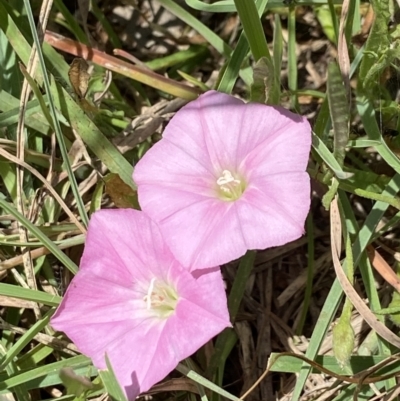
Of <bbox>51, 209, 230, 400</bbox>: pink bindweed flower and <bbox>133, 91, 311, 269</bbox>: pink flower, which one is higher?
<bbox>133, 91, 311, 269</bbox>: pink flower

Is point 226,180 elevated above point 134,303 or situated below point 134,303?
above

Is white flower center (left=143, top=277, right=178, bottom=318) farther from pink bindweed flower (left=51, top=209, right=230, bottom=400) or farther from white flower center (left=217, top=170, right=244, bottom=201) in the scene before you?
white flower center (left=217, top=170, right=244, bottom=201)

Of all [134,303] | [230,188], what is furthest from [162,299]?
[230,188]

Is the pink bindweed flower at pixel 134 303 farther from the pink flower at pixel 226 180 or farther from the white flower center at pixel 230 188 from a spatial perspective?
the white flower center at pixel 230 188

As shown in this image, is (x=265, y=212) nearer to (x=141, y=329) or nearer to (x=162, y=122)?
(x=141, y=329)

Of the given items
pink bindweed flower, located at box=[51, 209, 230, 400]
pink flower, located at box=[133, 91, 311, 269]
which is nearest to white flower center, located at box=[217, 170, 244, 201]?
pink flower, located at box=[133, 91, 311, 269]

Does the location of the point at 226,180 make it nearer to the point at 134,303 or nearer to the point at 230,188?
the point at 230,188

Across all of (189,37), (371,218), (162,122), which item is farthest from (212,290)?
(189,37)
